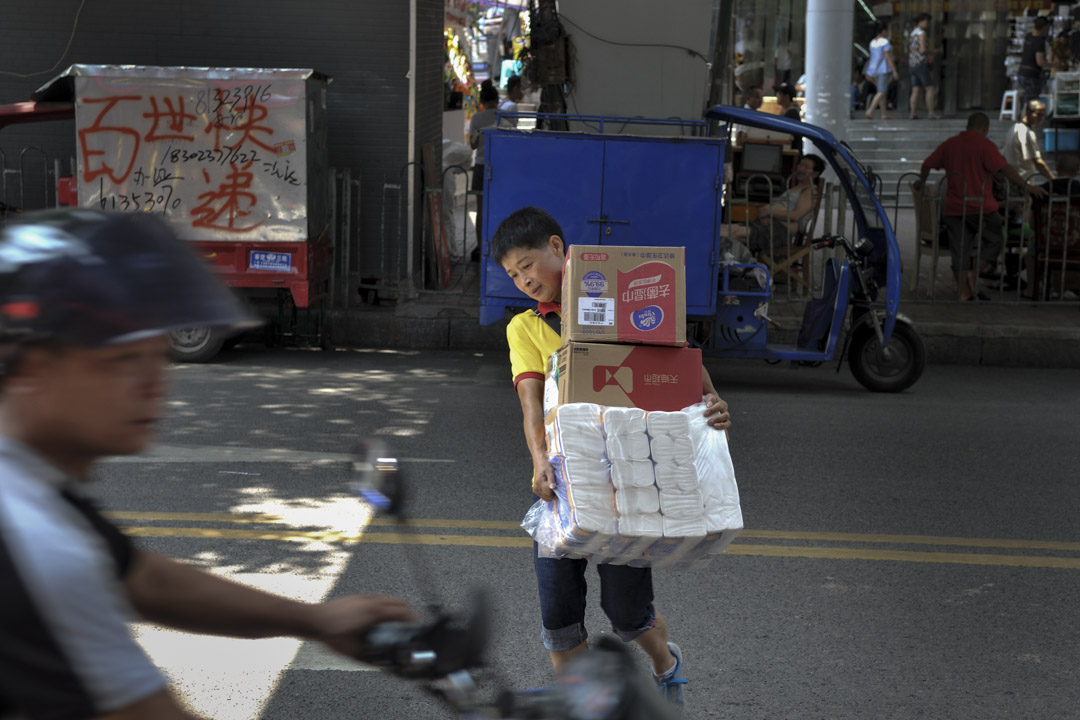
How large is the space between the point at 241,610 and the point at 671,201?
7989 mm

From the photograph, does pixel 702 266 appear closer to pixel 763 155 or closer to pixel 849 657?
pixel 763 155

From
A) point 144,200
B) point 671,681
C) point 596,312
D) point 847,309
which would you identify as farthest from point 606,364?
point 144,200

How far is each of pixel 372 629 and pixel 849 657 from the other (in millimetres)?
3139

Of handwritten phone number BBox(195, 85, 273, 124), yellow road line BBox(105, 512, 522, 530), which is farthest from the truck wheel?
yellow road line BBox(105, 512, 522, 530)

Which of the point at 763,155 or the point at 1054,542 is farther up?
the point at 763,155

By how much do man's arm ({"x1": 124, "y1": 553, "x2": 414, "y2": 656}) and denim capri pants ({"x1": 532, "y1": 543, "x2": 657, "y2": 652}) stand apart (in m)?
1.69

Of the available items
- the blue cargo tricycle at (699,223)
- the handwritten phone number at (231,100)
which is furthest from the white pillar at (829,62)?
the handwritten phone number at (231,100)

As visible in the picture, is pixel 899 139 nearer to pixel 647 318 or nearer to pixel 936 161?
pixel 936 161

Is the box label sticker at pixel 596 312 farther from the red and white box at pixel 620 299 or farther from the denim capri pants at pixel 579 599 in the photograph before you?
the denim capri pants at pixel 579 599

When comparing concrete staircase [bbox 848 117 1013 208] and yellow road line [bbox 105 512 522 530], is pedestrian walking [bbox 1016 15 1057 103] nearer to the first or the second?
concrete staircase [bbox 848 117 1013 208]

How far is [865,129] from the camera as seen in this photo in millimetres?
22750

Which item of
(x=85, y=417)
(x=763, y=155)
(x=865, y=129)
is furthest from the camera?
(x=865, y=129)

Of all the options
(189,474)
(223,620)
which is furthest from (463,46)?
(223,620)

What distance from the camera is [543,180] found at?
9.30 meters
